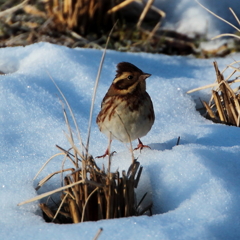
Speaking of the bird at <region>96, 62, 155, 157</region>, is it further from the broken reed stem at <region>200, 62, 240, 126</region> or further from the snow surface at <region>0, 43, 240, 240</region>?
the broken reed stem at <region>200, 62, 240, 126</region>

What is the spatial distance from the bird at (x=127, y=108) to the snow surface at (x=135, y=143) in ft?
0.55

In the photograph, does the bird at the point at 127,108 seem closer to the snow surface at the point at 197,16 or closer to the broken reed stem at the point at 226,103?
the broken reed stem at the point at 226,103

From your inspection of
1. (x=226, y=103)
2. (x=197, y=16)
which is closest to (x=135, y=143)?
(x=226, y=103)

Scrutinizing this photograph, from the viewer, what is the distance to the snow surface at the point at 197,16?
664 cm

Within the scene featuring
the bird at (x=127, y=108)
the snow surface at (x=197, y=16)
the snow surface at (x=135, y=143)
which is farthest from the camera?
the snow surface at (x=197, y=16)

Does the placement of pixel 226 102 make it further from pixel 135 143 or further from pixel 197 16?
pixel 197 16

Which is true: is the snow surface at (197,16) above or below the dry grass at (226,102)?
above

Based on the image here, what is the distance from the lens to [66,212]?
2.79 metres

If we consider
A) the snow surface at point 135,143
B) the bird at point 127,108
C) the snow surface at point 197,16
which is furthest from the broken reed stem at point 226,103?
the snow surface at point 197,16

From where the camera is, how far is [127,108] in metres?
3.48

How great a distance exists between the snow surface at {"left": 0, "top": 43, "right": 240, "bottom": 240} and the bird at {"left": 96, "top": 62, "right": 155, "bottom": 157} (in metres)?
0.17

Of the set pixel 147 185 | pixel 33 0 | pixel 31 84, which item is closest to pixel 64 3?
pixel 33 0

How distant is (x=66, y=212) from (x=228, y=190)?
0.94 m

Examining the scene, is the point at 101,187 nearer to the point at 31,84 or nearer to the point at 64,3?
the point at 31,84
